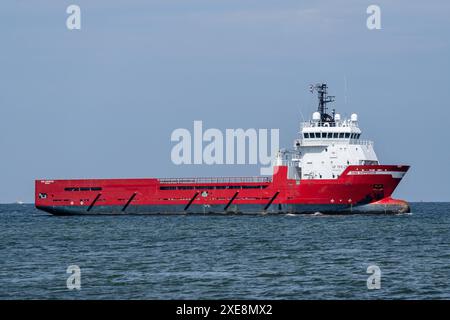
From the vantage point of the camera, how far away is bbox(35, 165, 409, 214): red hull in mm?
69188

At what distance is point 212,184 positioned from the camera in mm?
74062

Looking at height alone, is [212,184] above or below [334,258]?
above

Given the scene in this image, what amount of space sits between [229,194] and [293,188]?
5.80 m

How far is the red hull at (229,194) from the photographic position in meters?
69.2

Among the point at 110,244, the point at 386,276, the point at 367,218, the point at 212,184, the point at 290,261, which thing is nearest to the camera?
the point at 386,276

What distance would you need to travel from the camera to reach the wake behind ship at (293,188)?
69375 mm

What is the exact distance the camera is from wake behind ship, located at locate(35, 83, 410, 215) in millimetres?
69375

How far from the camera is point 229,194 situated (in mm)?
73312

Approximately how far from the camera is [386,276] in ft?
103
